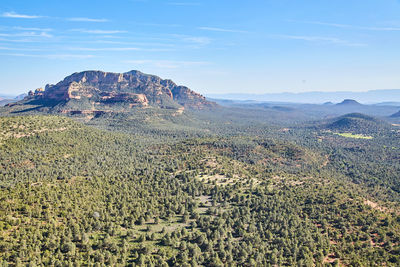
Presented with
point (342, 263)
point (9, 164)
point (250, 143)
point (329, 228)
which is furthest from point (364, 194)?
point (9, 164)

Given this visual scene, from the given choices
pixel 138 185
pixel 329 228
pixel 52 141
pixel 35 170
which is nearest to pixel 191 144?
pixel 138 185

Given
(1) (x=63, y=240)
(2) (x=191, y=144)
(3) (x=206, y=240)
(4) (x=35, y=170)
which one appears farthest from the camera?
(2) (x=191, y=144)

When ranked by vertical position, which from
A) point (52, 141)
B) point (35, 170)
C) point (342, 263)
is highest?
point (52, 141)

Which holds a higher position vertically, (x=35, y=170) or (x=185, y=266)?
(x=35, y=170)

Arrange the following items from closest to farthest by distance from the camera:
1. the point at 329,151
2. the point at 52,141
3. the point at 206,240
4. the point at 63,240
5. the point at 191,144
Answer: the point at 63,240 → the point at 206,240 → the point at 52,141 → the point at 191,144 → the point at 329,151

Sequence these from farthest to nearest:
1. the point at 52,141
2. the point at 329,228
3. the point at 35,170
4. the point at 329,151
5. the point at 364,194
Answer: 1. the point at 329,151
2. the point at 52,141
3. the point at 364,194
4. the point at 35,170
5. the point at 329,228

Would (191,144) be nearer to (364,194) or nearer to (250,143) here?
(250,143)

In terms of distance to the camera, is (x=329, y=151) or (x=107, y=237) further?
(x=329, y=151)

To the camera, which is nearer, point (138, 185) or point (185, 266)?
point (185, 266)

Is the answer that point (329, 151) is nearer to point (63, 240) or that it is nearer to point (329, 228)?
point (329, 228)
